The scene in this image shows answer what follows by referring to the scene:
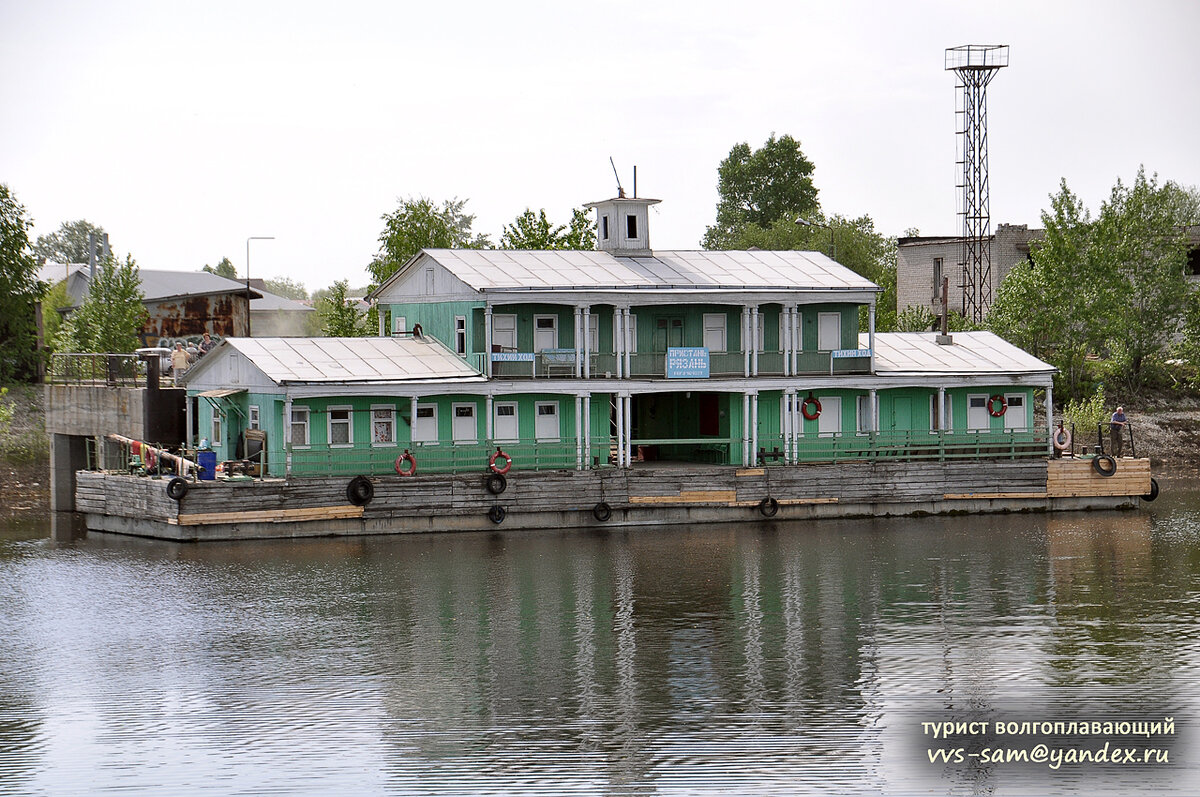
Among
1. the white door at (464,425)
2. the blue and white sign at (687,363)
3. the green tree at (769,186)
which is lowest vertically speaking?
the white door at (464,425)

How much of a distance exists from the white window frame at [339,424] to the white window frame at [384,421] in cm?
64

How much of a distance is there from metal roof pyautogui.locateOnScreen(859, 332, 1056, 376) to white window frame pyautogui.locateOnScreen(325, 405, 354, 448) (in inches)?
693

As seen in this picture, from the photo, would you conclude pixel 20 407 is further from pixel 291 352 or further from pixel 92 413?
pixel 291 352

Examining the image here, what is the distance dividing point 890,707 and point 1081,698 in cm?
316

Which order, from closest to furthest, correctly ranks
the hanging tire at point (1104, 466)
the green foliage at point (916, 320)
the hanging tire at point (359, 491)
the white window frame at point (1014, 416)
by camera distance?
the hanging tire at point (359, 491)
the hanging tire at point (1104, 466)
the white window frame at point (1014, 416)
the green foliage at point (916, 320)

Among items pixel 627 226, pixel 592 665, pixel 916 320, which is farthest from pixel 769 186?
pixel 592 665

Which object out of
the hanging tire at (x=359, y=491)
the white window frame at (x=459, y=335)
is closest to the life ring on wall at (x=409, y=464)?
the hanging tire at (x=359, y=491)

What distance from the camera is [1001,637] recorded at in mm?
26641

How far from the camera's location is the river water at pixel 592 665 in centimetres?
1895

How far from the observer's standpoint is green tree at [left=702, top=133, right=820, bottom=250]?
122375 mm

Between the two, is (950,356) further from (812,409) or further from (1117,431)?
(1117,431)

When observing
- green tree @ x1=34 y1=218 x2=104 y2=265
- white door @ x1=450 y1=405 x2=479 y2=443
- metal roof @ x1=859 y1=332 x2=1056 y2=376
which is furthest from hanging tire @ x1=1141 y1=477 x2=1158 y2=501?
green tree @ x1=34 y1=218 x2=104 y2=265

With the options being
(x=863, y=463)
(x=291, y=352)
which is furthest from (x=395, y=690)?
(x=863, y=463)

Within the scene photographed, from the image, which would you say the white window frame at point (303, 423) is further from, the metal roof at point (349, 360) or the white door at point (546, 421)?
the white door at point (546, 421)
